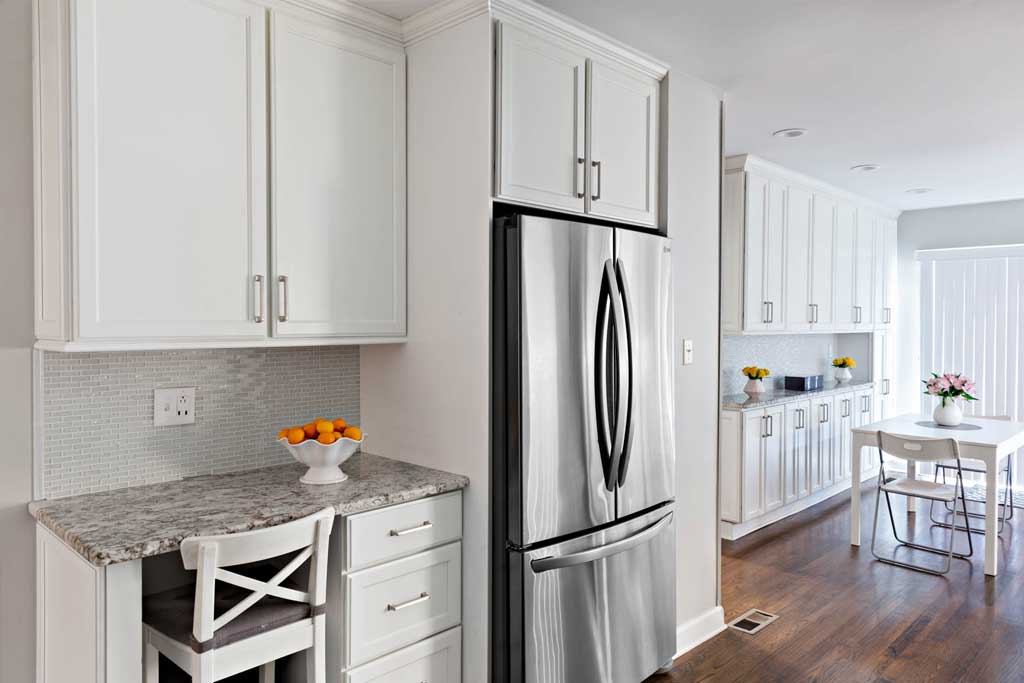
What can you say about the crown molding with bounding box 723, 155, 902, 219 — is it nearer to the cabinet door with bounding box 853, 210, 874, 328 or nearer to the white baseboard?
the cabinet door with bounding box 853, 210, 874, 328

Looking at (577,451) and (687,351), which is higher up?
Result: (687,351)

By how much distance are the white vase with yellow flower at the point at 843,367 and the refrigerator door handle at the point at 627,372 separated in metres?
4.26

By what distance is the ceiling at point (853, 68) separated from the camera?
8.16 ft

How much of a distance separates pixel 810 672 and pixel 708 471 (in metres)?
0.88

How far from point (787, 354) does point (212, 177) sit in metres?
4.99

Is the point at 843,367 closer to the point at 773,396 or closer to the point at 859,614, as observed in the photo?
the point at 773,396

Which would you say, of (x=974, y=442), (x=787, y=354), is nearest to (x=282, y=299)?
(x=974, y=442)

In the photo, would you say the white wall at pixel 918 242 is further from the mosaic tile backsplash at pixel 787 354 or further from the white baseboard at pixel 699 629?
the white baseboard at pixel 699 629

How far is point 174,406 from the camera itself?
7.24 ft

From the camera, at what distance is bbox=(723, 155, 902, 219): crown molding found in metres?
4.55

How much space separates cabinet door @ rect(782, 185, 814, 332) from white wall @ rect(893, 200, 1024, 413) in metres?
2.08

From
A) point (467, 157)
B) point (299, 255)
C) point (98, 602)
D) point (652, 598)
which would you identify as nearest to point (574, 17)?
point (467, 157)

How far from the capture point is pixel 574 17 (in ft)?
8.46

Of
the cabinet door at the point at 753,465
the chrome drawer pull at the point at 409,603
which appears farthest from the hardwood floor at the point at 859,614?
the chrome drawer pull at the point at 409,603
